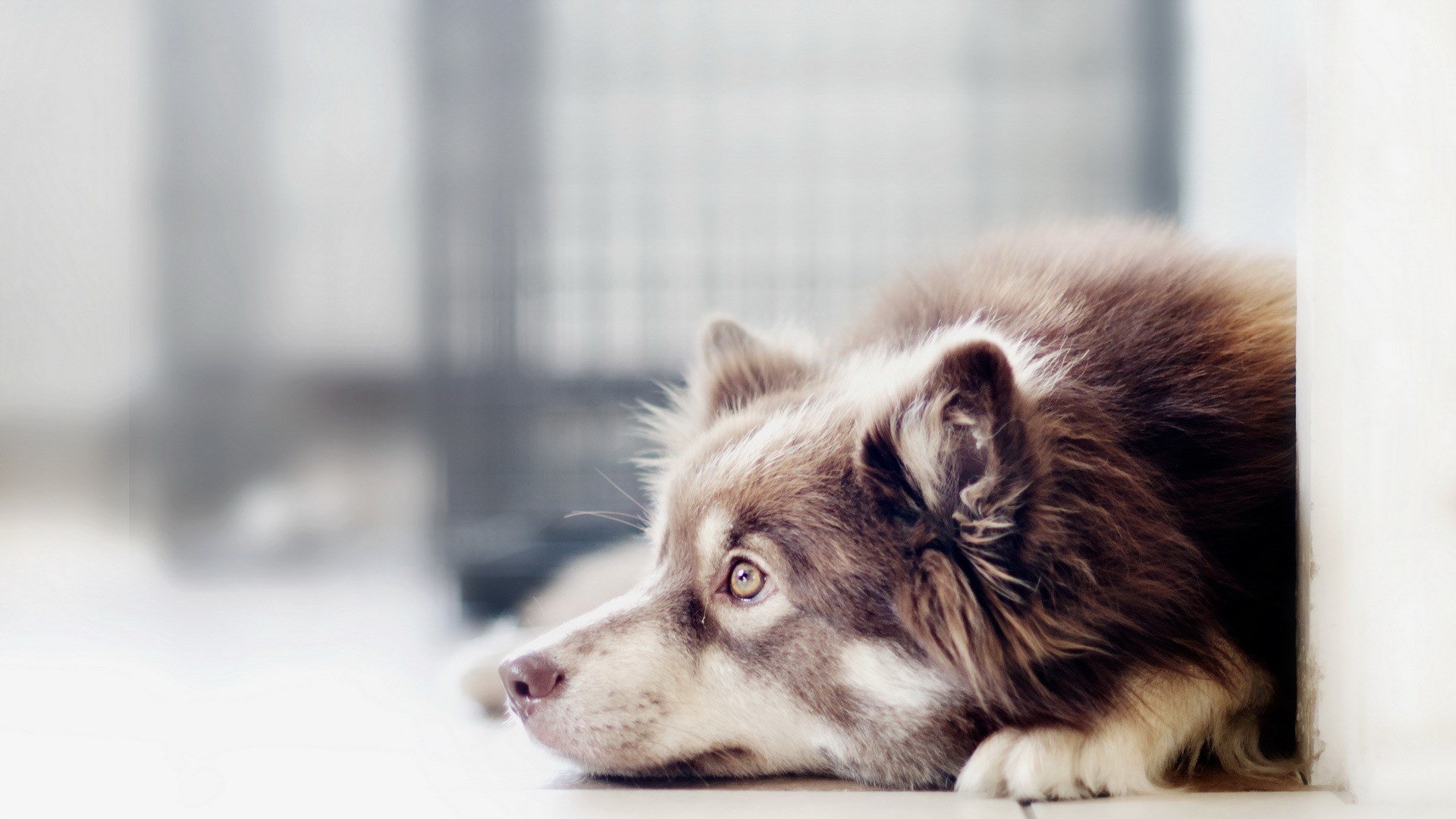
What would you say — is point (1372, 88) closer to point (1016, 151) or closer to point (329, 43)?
point (1016, 151)

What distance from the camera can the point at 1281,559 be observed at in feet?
3.76

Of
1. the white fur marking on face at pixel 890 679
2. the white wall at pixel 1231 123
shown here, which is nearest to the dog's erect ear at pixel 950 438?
the white fur marking on face at pixel 890 679

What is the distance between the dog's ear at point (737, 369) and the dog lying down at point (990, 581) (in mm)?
215

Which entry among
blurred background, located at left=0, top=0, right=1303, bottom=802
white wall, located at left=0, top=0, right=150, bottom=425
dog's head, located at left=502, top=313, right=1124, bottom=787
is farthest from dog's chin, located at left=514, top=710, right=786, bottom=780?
white wall, located at left=0, top=0, right=150, bottom=425

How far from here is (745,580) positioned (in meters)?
1.17

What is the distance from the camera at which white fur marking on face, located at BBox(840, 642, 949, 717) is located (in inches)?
42.0

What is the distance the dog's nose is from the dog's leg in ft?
1.57

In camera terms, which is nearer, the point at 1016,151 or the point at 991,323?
the point at 991,323

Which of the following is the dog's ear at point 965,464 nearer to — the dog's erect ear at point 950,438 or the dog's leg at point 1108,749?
the dog's erect ear at point 950,438

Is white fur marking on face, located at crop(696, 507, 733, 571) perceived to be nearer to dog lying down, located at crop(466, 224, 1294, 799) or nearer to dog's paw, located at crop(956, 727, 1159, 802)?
dog lying down, located at crop(466, 224, 1294, 799)

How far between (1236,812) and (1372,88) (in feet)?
2.52

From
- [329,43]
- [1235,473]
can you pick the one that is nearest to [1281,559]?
[1235,473]

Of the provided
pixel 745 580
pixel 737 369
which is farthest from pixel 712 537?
pixel 737 369

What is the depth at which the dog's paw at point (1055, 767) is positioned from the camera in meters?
1.03
